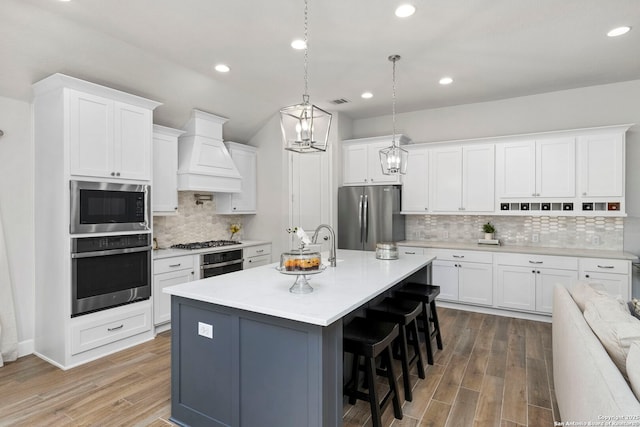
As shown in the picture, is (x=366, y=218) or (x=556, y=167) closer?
(x=556, y=167)

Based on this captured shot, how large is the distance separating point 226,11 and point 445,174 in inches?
142

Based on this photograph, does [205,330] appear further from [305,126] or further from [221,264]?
[221,264]

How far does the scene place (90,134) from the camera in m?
3.21

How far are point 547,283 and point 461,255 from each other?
1021mm

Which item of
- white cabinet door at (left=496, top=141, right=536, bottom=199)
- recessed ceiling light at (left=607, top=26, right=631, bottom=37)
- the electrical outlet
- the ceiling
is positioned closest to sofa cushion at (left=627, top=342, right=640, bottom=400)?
the electrical outlet

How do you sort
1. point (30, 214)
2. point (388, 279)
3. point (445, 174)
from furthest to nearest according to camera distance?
point (445, 174)
point (30, 214)
point (388, 279)

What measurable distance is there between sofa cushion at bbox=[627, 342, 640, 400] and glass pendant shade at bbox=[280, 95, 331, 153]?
6.13 ft

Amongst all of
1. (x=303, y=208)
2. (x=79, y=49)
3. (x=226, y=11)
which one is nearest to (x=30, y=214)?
(x=79, y=49)

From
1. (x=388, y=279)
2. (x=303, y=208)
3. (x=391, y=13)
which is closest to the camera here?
(x=388, y=279)

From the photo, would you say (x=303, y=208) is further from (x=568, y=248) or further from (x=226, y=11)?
(x=568, y=248)

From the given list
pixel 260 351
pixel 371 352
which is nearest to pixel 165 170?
pixel 260 351

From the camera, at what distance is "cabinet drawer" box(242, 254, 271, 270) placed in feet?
16.9

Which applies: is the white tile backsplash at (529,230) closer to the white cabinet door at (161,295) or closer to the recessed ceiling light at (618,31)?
the recessed ceiling light at (618,31)

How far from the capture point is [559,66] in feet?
12.4
